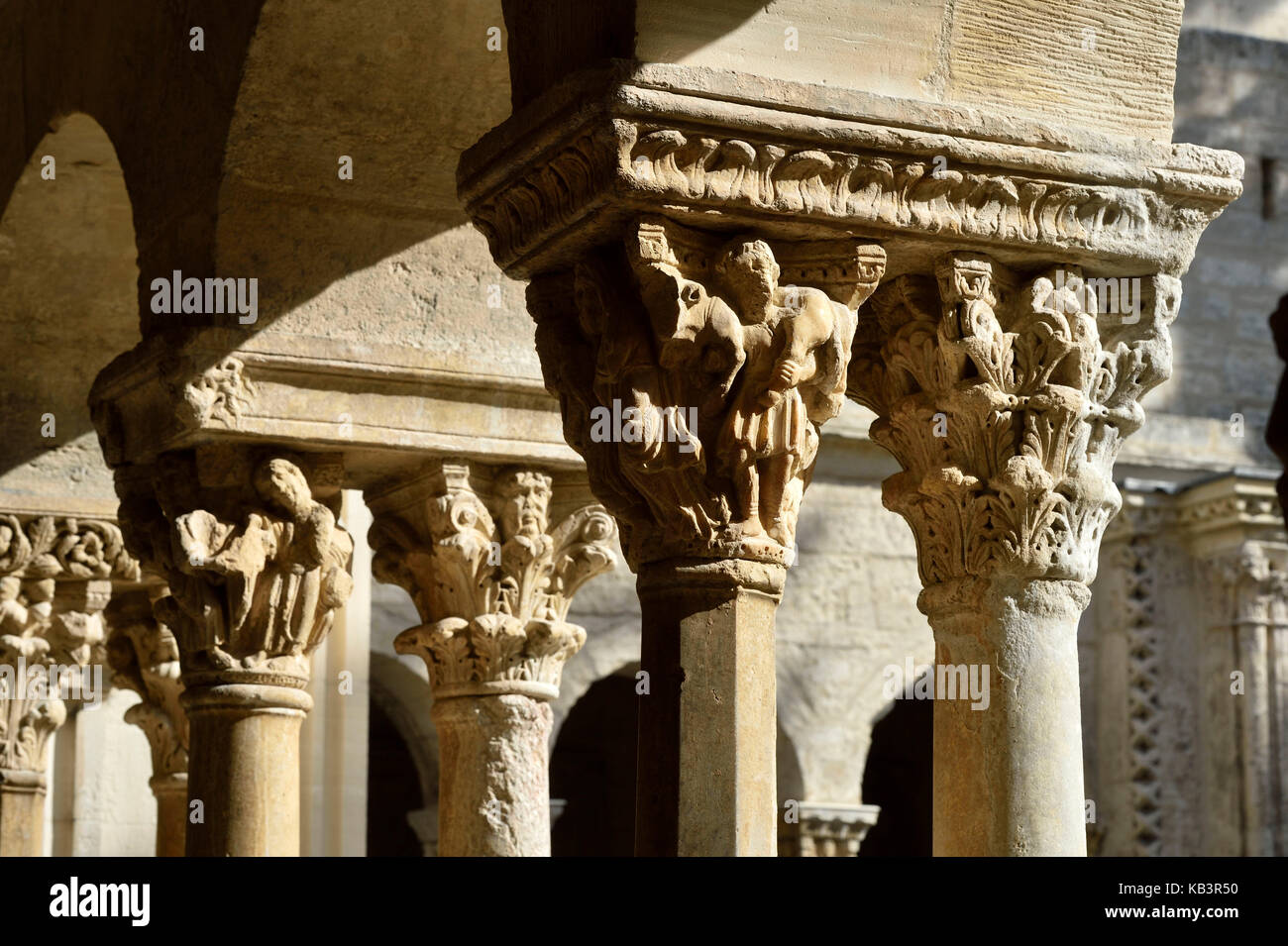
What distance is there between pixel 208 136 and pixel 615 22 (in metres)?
1.92

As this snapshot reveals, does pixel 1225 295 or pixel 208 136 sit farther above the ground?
pixel 1225 295

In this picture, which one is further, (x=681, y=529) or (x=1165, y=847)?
(x=1165, y=847)

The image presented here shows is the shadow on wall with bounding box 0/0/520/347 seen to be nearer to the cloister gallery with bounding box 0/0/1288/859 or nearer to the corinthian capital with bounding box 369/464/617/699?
the cloister gallery with bounding box 0/0/1288/859

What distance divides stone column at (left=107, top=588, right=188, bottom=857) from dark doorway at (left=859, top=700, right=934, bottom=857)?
7.39 meters

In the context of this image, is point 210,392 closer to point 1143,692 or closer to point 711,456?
point 711,456

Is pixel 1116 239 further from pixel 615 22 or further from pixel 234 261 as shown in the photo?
pixel 234 261

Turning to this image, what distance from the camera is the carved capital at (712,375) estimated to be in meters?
3.67

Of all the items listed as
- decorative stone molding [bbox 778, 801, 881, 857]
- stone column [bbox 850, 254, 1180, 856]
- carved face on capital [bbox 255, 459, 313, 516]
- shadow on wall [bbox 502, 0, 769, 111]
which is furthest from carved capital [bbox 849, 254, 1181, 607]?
decorative stone molding [bbox 778, 801, 881, 857]

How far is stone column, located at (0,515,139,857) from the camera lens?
A: 24.4 feet

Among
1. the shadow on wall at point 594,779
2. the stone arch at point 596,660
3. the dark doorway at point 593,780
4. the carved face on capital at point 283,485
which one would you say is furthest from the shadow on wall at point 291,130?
the dark doorway at point 593,780

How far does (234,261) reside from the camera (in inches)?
209

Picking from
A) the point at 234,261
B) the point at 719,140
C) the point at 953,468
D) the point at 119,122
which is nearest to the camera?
the point at 719,140

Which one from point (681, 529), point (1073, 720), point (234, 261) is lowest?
point (1073, 720)
